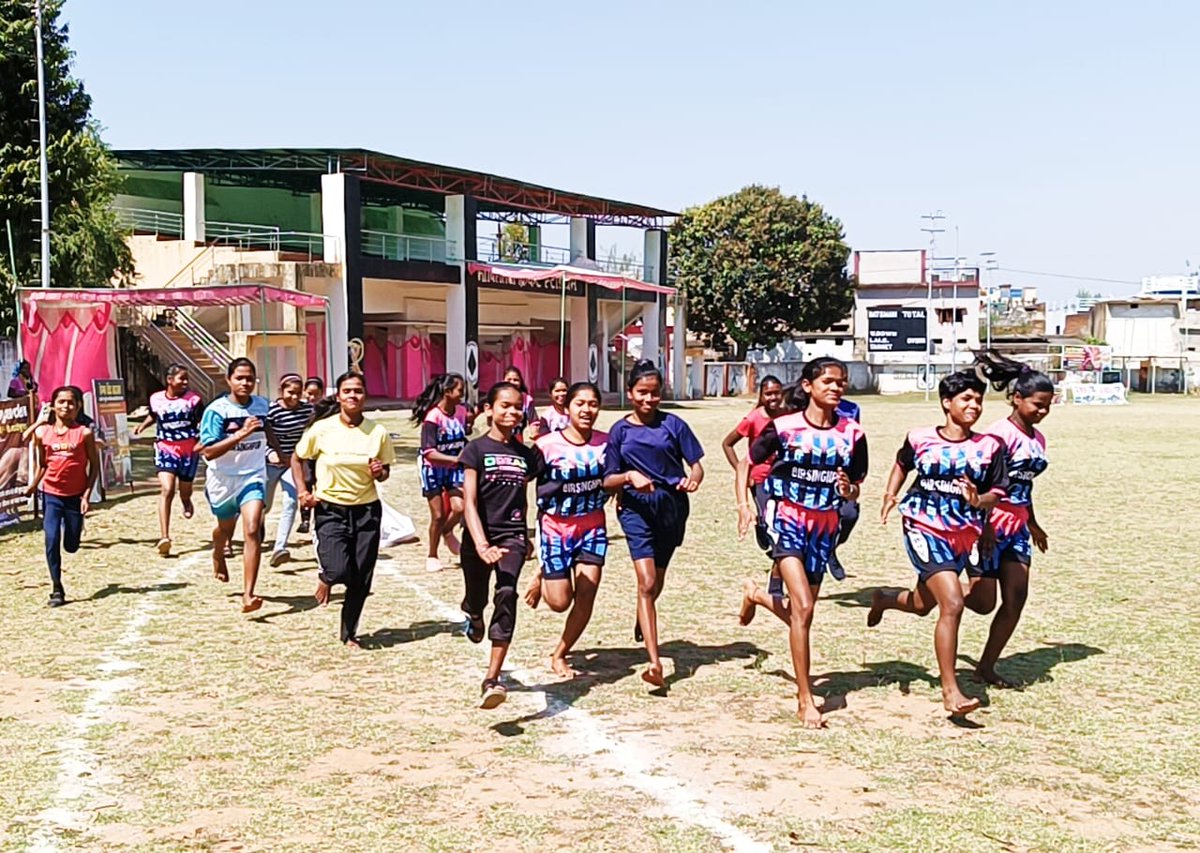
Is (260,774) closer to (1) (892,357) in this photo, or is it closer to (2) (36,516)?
(2) (36,516)

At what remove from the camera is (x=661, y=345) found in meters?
55.9

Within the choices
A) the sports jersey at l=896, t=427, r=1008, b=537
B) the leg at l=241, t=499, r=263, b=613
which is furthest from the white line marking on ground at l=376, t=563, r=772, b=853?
the leg at l=241, t=499, r=263, b=613

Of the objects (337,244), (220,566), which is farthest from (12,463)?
(337,244)

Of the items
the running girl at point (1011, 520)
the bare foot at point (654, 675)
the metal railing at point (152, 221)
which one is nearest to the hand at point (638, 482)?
the bare foot at point (654, 675)

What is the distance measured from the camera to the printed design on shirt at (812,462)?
6602 millimetres

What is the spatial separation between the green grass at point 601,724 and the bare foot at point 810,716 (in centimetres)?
10

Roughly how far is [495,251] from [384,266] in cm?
732

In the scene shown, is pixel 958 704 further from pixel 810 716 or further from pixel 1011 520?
pixel 1011 520

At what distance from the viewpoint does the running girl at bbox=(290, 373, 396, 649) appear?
Answer: 805cm

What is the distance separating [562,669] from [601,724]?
0.97 meters

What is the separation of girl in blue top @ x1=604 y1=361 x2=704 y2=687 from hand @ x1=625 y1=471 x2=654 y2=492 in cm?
11

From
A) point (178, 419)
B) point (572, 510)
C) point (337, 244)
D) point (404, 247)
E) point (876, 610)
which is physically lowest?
point (876, 610)

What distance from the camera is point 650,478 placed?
707 centimetres

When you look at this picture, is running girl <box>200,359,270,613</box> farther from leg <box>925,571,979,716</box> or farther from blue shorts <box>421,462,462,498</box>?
leg <box>925,571,979,716</box>
